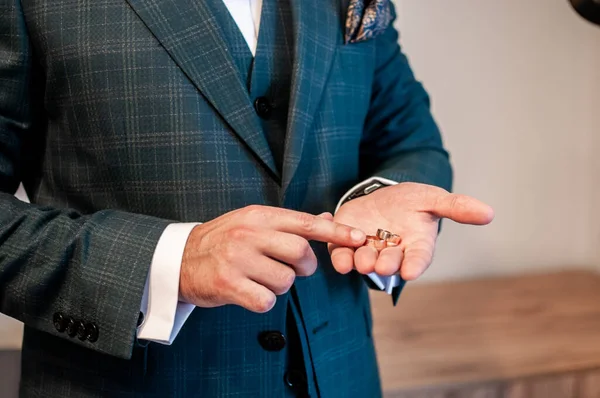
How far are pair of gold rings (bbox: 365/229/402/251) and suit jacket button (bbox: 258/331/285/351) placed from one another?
0.51ft

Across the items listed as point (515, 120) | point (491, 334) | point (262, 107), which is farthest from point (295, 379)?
point (515, 120)

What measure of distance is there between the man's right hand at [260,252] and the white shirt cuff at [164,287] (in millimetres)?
38

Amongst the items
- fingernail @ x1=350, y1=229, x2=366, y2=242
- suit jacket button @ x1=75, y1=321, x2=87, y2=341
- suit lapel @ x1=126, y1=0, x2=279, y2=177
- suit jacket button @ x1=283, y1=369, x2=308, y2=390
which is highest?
suit lapel @ x1=126, y1=0, x2=279, y2=177

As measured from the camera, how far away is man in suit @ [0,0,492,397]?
56 centimetres

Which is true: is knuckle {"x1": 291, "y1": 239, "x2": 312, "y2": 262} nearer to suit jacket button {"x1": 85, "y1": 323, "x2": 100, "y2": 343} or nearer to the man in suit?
the man in suit

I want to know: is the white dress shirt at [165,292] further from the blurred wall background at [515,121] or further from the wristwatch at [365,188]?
the blurred wall background at [515,121]

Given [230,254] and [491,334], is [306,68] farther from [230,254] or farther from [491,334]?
[491,334]

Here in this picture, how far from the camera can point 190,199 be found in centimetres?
63

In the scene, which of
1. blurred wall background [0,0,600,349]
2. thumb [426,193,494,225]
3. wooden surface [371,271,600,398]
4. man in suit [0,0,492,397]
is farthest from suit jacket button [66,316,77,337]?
blurred wall background [0,0,600,349]

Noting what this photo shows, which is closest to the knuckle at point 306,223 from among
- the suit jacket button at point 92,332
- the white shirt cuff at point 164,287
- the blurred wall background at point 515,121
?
the white shirt cuff at point 164,287

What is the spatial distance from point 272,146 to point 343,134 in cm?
10

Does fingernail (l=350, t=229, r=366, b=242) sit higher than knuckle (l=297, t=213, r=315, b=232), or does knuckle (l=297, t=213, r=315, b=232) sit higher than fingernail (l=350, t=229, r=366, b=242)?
knuckle (l=297, t=213, r=315, b=232)

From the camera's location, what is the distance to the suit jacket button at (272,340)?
0.65m

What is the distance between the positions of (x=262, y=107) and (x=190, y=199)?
0.13 metres
